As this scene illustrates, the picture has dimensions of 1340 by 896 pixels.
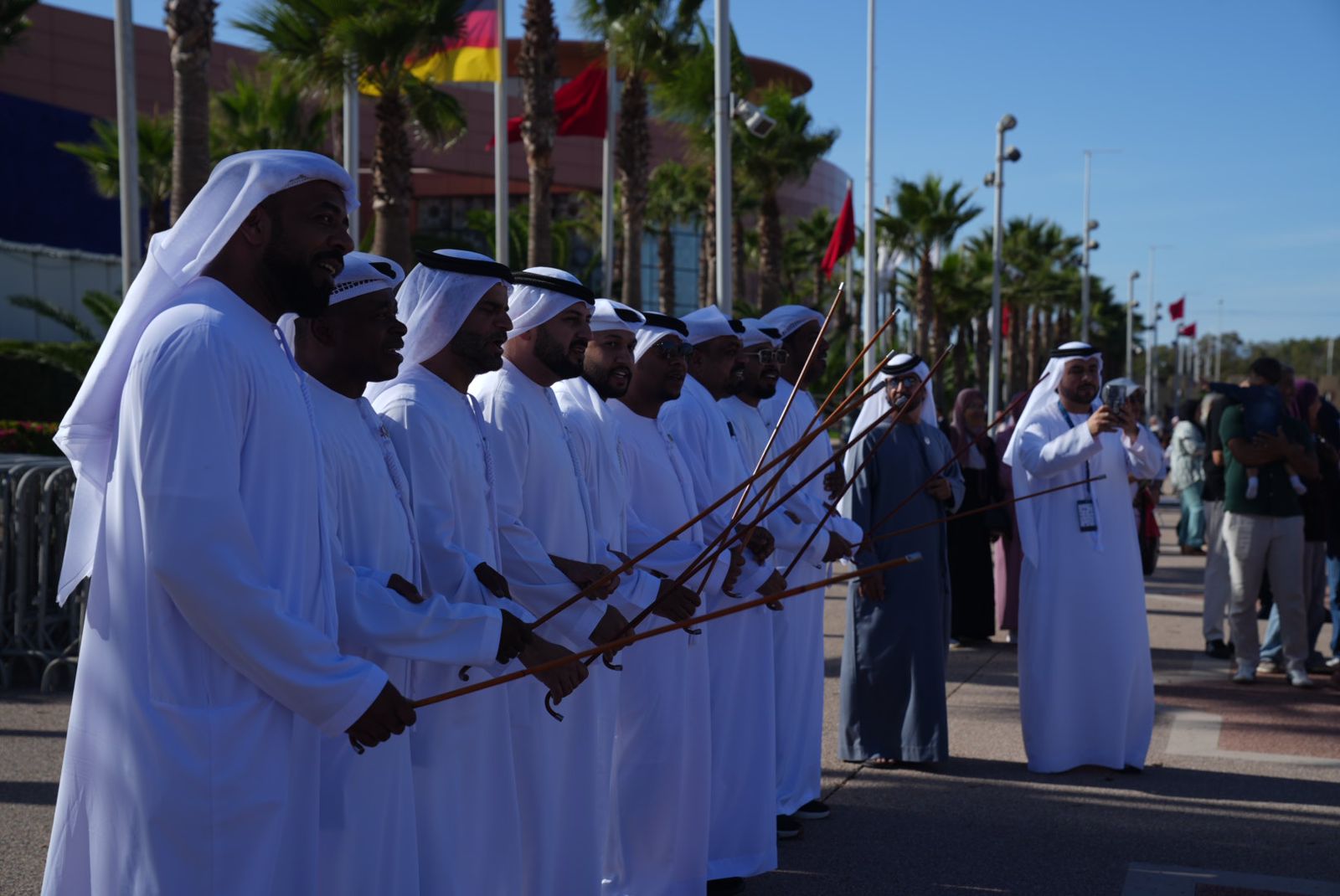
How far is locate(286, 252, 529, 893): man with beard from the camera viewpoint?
10.2 feet

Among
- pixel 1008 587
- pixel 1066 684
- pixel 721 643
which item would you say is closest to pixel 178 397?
pixel 721 643

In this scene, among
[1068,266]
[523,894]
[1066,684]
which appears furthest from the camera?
[1068,266]

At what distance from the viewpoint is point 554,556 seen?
450cm

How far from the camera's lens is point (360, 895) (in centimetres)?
306

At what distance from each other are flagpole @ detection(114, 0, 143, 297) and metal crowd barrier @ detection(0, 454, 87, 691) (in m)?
4.76

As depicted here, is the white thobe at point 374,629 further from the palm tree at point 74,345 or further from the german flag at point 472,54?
the german flag at point 472,54

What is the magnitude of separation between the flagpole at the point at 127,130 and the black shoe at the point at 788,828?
356 inches

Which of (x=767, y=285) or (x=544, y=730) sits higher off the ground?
(x=767, y=285)

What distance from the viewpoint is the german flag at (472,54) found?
19406 mm

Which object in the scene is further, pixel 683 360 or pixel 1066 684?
pixel 1066 684

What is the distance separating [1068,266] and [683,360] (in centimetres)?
5838

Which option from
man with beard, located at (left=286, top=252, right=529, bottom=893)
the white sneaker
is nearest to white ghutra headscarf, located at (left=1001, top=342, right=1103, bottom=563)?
the white sneaker

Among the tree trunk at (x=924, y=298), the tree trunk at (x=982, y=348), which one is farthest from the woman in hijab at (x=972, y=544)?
the tree trunk at (x=982, y=348)

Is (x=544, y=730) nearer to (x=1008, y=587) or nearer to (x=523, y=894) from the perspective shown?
(x=523, y=894)
